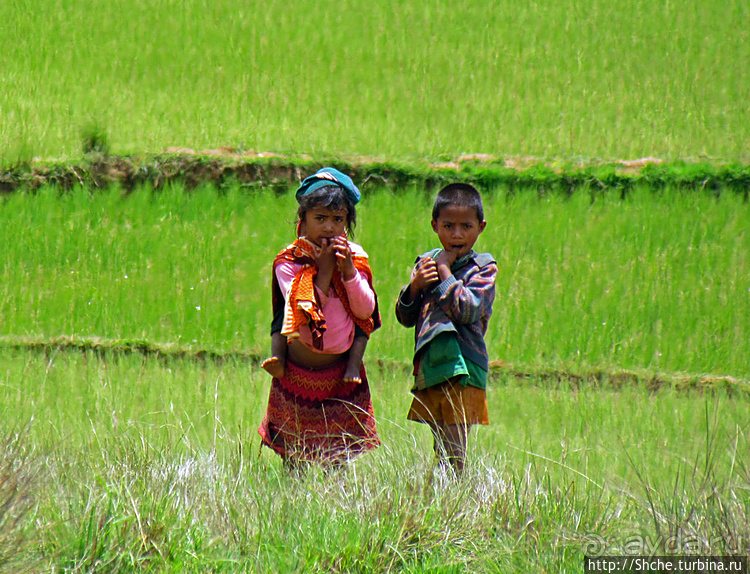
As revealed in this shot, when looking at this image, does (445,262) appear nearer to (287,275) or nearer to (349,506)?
(287,275)

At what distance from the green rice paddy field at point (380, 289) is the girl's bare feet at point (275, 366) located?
0.35 m

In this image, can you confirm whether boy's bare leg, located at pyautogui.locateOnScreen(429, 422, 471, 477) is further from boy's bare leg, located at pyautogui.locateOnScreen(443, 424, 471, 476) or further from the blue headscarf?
the blue headscarf

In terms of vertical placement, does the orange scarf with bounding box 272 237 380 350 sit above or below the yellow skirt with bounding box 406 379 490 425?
above

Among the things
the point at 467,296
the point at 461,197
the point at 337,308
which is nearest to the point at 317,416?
the point at 337,308

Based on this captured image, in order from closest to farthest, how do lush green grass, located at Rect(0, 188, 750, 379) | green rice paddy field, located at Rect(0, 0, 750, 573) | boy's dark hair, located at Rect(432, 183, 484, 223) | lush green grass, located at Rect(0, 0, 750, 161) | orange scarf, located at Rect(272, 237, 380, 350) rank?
green rice paddy field, located at Rect(0, 0, 750, 573) → orange scarf, located at Rect(272, 237, 380, 350) → boy's dark hair, located at Rect(432, 183, 484, 223) → lush green grass, located at Rect(0, 188, 750, 379) → lush green grass, located at Rect(0, 0, 750, 161)

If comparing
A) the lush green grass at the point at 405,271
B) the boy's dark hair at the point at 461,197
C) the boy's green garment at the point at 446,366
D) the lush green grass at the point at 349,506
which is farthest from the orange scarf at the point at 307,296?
the lush green grass at the point at 405,271

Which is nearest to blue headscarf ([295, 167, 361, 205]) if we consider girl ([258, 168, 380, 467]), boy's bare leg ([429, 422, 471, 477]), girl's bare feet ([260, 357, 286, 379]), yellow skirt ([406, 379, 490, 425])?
girl ([258, 168, 380, 467])

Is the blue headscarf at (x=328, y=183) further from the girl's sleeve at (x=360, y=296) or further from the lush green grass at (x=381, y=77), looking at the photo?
the lush green grass at (x=381, y=77)

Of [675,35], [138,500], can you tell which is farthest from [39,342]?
→ [675,35]

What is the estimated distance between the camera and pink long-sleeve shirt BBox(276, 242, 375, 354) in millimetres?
3264

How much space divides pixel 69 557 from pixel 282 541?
0.66 metres

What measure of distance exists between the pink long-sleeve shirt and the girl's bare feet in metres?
0.12

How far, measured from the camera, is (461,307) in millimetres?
3207

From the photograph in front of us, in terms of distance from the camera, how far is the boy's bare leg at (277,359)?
10.8ft
